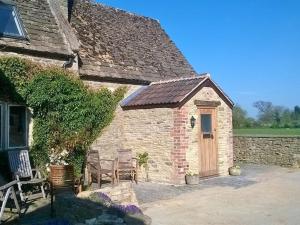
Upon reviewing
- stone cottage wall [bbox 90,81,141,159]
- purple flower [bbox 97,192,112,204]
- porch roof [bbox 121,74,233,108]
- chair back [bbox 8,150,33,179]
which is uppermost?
porch roof [bbox 121,74,233,108]

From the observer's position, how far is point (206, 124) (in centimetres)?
1434

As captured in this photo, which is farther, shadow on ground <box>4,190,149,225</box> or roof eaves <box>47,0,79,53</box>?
roof eaves <box>47,0,79,53</box>

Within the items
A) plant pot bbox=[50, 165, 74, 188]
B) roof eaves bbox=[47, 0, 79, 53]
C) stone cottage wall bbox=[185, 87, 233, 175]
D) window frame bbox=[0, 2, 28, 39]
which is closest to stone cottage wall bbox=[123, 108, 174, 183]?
stone cottage wall bbox=[185, 87, 233, 175]

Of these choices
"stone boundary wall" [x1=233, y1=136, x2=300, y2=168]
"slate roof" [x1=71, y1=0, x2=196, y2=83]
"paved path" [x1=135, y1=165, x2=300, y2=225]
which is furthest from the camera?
"stone boundary wall" [x1=233, y1=136, x2=300, y2=168]

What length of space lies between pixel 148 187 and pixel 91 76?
455 cm

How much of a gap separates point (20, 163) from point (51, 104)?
2127 millimetres

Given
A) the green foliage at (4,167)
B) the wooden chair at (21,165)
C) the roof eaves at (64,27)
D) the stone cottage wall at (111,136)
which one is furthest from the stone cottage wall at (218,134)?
the green foliage at (4,167)

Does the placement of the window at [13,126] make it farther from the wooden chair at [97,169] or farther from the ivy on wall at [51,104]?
the wooden chair at [97,169]

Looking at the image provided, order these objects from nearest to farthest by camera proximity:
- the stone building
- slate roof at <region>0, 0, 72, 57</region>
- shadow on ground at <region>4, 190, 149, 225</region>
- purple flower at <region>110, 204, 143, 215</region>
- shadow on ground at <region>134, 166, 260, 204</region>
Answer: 1. shadow on ground at <region>4, 190, 149, 225</region>
2. purple flower at <region>110, 204, 143, 215</region>
3. shadow on ground at <region>134, 166, 260, 204</region>
4. slate roof at <region>0, 0, 72, 57</region>
5. the stone building

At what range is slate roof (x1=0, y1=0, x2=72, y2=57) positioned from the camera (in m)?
11.7

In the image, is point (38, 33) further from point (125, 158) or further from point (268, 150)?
point (268, 150)

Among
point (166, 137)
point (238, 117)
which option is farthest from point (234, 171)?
point (238, 117)

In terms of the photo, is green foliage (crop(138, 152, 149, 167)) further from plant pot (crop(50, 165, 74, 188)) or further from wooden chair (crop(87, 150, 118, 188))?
plant pot (crop(50, 165, 74, 188))

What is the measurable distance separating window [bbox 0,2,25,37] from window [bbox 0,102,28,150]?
2298 millimetres
